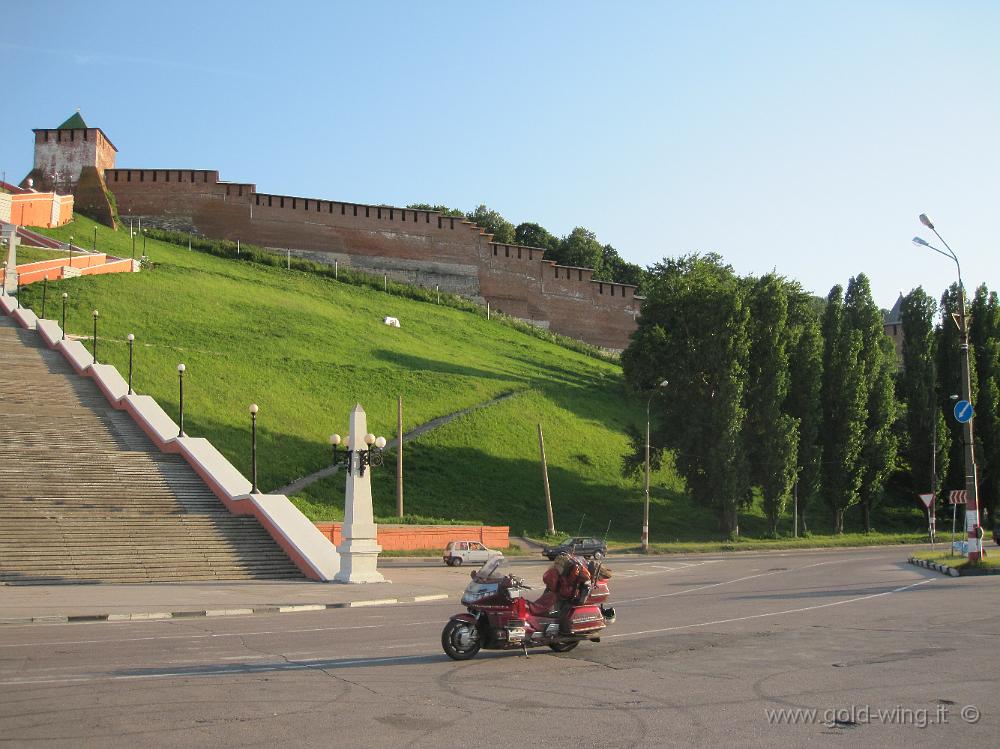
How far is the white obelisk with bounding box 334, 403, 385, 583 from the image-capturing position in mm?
21875

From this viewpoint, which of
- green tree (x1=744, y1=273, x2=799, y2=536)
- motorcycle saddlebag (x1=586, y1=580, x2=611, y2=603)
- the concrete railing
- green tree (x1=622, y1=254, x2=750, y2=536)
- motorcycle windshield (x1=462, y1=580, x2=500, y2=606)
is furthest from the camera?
green tree (x1=744, y1=273, x2=799, y2=536)

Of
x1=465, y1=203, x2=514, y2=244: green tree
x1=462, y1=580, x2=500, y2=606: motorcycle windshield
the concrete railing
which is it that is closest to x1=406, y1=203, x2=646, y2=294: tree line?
x1=465, y1=203, x2=514, y2=244: green tree

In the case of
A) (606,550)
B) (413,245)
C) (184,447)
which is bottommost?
(606,550)

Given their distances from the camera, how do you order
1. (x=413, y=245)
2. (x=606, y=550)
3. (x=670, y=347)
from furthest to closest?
1. (x=413, y=245)
2. (x=670, y=347)
3. (x=606, y=550)

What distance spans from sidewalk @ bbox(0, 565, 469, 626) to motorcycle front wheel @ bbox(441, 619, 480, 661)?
641 centimetres

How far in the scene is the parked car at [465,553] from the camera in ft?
100

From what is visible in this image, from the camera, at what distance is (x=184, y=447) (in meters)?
28.7

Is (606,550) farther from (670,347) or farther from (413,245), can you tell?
(413,245)

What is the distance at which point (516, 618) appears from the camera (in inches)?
428

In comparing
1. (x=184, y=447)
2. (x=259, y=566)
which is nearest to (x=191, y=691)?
(x=259, y=566)

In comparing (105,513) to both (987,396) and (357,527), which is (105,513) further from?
(987,396)

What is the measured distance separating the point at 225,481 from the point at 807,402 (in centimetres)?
2715

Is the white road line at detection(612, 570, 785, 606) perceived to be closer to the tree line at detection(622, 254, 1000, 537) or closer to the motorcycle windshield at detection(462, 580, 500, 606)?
the motorcycle windshield at detection(462, 580, 500, 606)

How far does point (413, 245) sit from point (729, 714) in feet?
235
